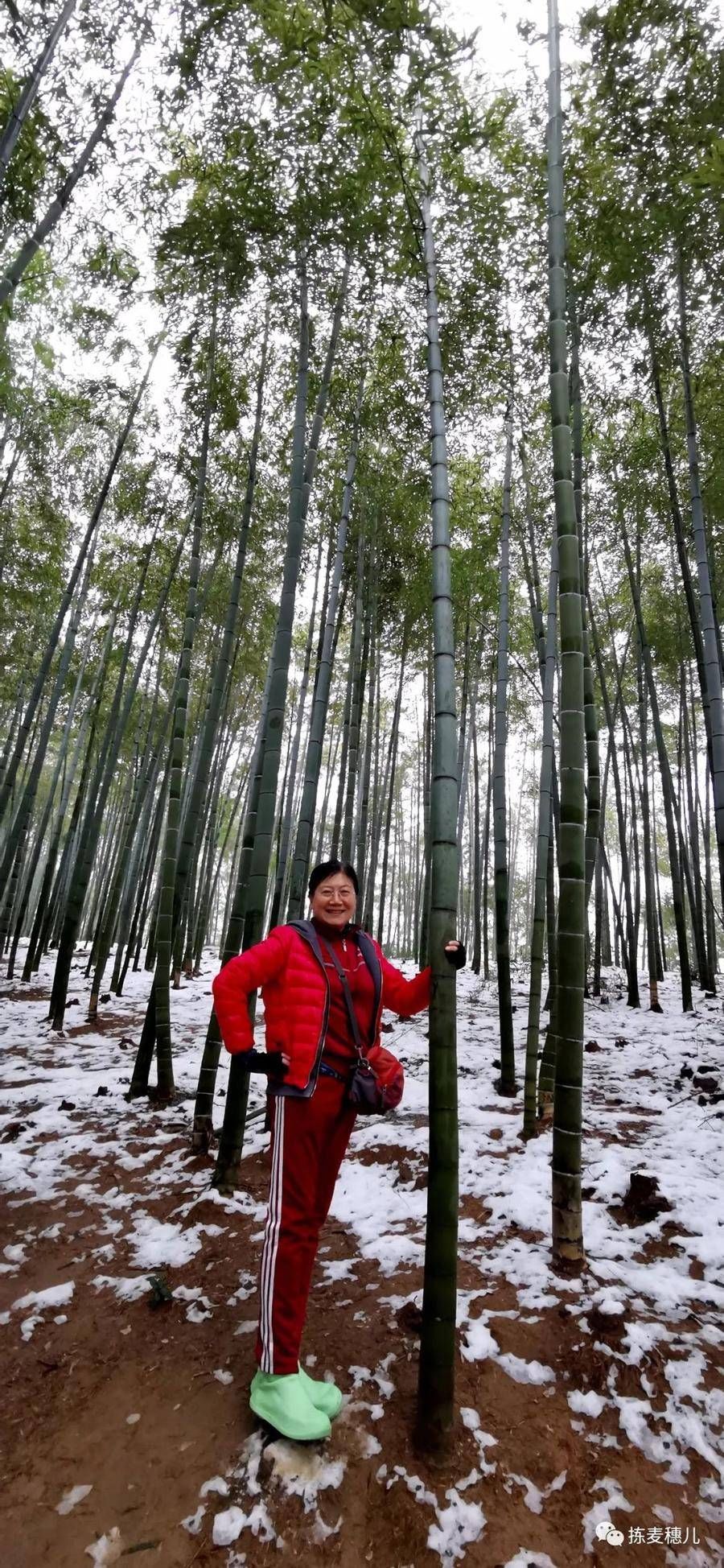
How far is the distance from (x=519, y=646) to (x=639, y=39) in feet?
21.9

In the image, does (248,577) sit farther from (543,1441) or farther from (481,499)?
(543,1441)

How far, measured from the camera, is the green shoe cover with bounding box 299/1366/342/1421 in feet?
5.42

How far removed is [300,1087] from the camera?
1.61 metres

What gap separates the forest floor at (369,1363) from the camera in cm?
140

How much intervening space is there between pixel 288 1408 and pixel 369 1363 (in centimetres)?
41

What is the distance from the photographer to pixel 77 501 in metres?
7.93

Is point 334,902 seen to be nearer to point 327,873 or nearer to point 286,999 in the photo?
point 327,873

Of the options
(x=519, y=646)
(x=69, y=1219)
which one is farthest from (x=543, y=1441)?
(x=519, y=646)

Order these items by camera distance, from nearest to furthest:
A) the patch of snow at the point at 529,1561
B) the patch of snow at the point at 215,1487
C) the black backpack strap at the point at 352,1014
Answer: the patch of snow at the point at 529,1561 → the patch of snow at the point at 215,1487 → the black backpack strap at the point at 352,1014

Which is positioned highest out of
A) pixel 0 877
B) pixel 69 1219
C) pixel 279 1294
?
pixel 0 877

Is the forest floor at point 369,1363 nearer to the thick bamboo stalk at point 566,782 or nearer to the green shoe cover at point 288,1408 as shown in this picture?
the green shoe cover at point 288,1408

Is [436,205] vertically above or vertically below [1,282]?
above

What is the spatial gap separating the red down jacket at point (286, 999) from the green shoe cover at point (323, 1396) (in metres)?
0.79

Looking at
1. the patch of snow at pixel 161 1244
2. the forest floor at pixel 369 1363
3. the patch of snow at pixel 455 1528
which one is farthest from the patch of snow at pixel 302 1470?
the patch of snow at pixel 161 1244
